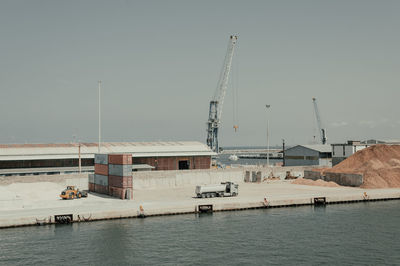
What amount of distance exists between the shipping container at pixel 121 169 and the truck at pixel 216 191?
462 inches

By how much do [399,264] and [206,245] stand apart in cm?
1733

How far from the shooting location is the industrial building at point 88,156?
8800 centimetres

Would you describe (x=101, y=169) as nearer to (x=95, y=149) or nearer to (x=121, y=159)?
(x=121, y=159)

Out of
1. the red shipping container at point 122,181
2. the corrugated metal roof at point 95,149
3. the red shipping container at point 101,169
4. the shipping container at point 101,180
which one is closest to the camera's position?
Result: the red shipping container at point 122,181

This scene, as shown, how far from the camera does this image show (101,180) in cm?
7700

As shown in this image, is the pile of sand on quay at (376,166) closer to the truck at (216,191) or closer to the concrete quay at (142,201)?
the concrete quay at (142,201)

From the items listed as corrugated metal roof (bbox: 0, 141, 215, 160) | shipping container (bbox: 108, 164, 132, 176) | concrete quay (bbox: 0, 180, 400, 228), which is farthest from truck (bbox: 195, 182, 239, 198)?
corrugated metal roof (bbox: 0, 141, 215, 160)

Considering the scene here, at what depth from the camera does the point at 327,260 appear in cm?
3809

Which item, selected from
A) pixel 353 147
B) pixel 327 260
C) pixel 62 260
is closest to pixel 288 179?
pixel 353 147

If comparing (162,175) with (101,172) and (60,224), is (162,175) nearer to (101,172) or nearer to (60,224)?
(101,172)

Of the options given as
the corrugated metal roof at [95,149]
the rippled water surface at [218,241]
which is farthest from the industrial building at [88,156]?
the rippled water surface at [218,241]

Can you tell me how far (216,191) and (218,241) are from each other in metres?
27.6

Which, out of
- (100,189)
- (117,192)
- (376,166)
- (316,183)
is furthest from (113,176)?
(376,166)

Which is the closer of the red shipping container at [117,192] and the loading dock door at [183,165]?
the red shipping container at [117,192]
